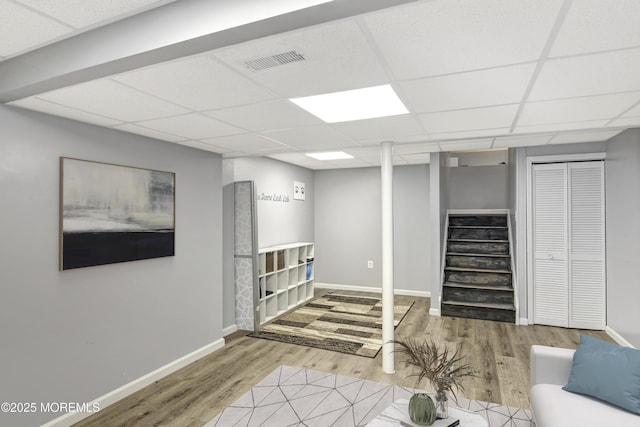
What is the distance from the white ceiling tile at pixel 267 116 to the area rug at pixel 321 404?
7.44ft

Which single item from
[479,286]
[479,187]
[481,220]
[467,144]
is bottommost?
[479,286]

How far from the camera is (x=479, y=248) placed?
5.78 metres

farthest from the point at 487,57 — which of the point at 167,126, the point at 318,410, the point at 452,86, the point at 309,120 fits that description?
the point at 318,410

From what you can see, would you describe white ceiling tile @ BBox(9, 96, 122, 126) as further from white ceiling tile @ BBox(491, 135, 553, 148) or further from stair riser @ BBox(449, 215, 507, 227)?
stair riser @ BBox(449, 215, 507, 227)

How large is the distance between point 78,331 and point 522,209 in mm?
5132

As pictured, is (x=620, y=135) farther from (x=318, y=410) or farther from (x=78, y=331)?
(x=78, y=331)

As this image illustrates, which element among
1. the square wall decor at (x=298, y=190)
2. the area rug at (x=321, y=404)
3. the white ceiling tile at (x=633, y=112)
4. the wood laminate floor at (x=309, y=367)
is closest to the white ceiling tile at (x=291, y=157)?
the square wall decor at (x=298, y=190)

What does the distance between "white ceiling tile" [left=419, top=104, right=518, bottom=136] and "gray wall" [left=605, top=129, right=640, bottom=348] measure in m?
1.65

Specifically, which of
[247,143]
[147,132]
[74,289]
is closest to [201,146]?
[247,143]

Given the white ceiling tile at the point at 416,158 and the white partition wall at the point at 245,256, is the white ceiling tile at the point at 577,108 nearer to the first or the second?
the white ceiling tile at the point at 416,158

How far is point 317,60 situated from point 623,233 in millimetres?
3978

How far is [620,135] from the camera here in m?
3.84

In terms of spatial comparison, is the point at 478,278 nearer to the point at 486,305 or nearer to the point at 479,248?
the point at 486,305

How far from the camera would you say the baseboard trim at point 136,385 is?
8.45ft
